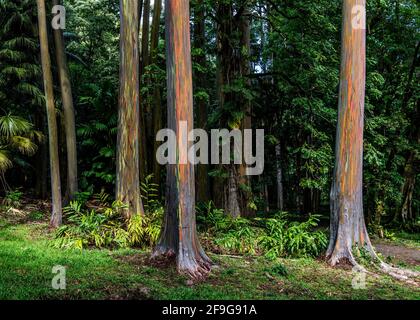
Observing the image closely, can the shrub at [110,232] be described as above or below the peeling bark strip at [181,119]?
below

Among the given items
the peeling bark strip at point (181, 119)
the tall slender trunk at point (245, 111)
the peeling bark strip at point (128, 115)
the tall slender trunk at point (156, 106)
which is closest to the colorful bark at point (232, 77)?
the tall slender trunk at point (245, 111)

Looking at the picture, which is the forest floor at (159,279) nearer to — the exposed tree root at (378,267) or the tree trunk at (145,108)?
the exposed tree root at (378,267)

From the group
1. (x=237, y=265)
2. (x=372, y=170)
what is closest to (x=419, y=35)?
(x=372, y=170)

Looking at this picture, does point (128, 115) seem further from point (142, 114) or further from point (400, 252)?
point (400, 252)

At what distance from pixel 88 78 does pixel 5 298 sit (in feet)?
56.4

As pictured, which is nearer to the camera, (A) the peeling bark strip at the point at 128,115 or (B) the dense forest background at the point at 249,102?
(A) the peeling bark strip at the point at 128,115

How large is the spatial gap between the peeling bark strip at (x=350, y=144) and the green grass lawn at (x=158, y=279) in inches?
32.5

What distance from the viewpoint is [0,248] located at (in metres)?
8.28

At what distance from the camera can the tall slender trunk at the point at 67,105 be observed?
1183 centimetres

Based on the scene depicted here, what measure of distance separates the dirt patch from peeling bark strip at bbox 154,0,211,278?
5758 millimetres

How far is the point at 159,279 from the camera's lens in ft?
21.9

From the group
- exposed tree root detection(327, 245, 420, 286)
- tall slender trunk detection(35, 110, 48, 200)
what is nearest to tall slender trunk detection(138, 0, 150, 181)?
tall slender trunk detection(35, 110, 48, 200)

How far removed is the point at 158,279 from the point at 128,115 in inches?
193
